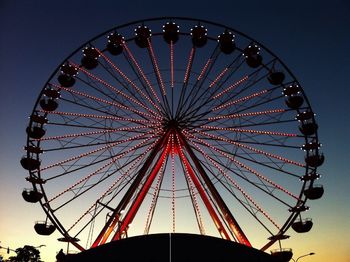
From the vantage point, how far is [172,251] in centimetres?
760

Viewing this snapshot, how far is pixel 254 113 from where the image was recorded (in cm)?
1662

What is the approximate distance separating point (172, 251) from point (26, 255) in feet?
175

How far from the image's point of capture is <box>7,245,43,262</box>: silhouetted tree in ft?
176

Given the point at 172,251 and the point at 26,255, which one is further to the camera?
the point at 26,255

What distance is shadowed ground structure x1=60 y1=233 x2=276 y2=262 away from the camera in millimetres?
7496

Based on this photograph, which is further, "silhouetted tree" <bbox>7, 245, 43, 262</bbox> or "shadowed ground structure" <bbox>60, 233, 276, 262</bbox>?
"silhouetted tree" <bbox>7, 245, 43, 262</bbox>

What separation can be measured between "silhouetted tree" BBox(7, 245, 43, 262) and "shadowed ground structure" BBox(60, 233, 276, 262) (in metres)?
52.1

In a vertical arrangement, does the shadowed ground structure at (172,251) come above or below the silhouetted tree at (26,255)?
below

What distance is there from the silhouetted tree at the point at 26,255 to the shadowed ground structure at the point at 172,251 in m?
52.1

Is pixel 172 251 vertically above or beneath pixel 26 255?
beneath

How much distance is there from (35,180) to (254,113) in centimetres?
1018

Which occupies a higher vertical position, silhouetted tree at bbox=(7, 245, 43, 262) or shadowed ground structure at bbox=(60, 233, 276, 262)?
silhouetted tree at bbox=(7, 245, 43, 262)

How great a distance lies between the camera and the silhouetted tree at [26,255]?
176 feet

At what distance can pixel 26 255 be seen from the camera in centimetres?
5412
